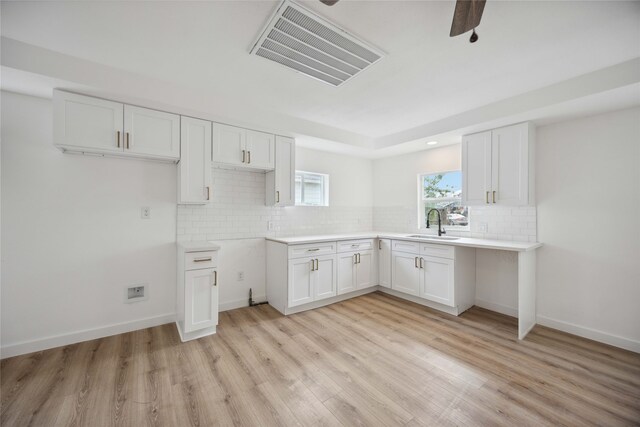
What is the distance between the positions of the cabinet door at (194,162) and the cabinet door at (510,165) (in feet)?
11.1

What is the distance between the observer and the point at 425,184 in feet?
14.4

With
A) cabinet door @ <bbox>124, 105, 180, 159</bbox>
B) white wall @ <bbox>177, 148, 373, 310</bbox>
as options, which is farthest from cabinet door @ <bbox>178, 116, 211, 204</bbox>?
white wall @ <bbox>177, 148, 373, 310</bbox>

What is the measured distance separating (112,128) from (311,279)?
2687 millimetres

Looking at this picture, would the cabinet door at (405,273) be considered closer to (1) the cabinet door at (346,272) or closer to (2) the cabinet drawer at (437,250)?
(2) the cabinet drawer at (437,250)

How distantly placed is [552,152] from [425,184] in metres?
1.65

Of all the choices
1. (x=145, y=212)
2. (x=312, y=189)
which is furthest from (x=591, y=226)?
(x=145, y=212)

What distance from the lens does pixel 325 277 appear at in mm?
3650

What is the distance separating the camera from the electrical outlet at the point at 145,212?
9.68ft

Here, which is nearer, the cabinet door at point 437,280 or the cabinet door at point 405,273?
the cabinet door at point 437,280

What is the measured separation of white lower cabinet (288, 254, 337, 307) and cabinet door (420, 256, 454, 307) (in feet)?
4.02

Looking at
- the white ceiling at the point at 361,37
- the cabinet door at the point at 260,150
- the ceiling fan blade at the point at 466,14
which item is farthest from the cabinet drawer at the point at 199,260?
the ceiling fan blade at the point at 466,14

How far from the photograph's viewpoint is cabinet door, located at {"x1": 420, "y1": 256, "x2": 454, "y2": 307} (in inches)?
131

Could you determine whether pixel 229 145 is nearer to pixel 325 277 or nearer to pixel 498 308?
pixel 325 277

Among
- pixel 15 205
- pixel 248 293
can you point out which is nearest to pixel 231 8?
pixel 15 205
